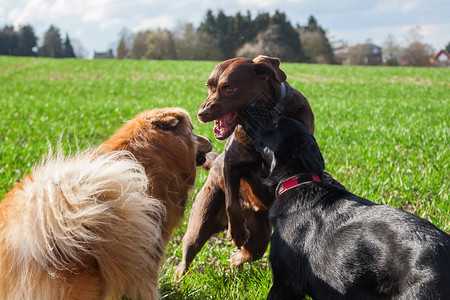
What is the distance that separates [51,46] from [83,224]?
7986cm

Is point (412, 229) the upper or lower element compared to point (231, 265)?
upper

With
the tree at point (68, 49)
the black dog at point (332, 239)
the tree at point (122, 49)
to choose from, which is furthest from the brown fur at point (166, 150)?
the tree at point (68, 49)

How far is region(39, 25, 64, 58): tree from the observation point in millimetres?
70625

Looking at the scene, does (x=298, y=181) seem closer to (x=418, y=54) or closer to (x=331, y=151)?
(x=331, y=151)

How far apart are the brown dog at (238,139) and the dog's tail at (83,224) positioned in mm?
942

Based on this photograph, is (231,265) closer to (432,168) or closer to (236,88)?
(236,88)

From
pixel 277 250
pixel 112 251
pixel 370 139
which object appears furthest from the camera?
pixel 370 139

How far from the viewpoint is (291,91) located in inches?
129

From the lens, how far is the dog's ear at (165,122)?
3207 mm

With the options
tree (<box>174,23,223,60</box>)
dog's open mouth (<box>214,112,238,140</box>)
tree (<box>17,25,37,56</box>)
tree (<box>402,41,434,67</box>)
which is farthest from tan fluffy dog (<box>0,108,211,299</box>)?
tree (<box>17,25,37,56</box>)

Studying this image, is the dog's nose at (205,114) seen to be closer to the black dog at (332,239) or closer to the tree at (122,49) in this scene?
the black dog at (332,239)

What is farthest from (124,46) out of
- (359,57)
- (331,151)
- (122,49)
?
(331,151)

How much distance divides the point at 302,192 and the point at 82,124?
8787 millimetres

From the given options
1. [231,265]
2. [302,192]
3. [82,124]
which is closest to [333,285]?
[302,192]
